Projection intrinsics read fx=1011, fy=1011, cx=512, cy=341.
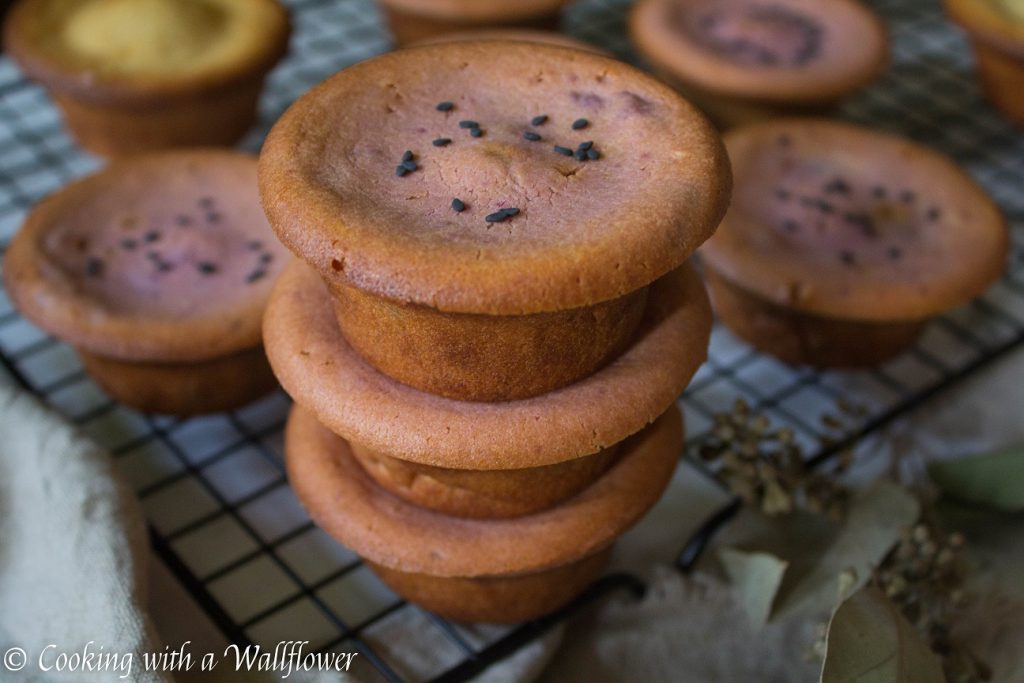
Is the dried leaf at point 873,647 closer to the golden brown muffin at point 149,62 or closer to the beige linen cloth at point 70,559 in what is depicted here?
the beige linen cloth at point 70,559

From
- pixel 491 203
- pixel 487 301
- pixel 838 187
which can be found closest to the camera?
pixel 487 301

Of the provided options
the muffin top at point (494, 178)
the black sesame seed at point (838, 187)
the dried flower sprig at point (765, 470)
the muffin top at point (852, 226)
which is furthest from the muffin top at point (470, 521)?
the black sesame seed at point (838, 187)

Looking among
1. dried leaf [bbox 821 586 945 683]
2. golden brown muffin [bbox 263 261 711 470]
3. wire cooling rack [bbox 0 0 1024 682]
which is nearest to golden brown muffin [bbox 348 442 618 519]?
golden brown muffin [bbox 263 261 711 470]

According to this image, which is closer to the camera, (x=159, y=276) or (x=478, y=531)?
(x=478, y=531)

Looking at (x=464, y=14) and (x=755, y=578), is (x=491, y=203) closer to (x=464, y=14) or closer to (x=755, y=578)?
(x=755, y=578)

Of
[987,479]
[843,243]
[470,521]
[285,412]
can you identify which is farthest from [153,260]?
[987,479]

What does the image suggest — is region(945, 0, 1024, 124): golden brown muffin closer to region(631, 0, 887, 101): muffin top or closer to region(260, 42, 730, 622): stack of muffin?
region(631, 0, 887, 101): muffin top
